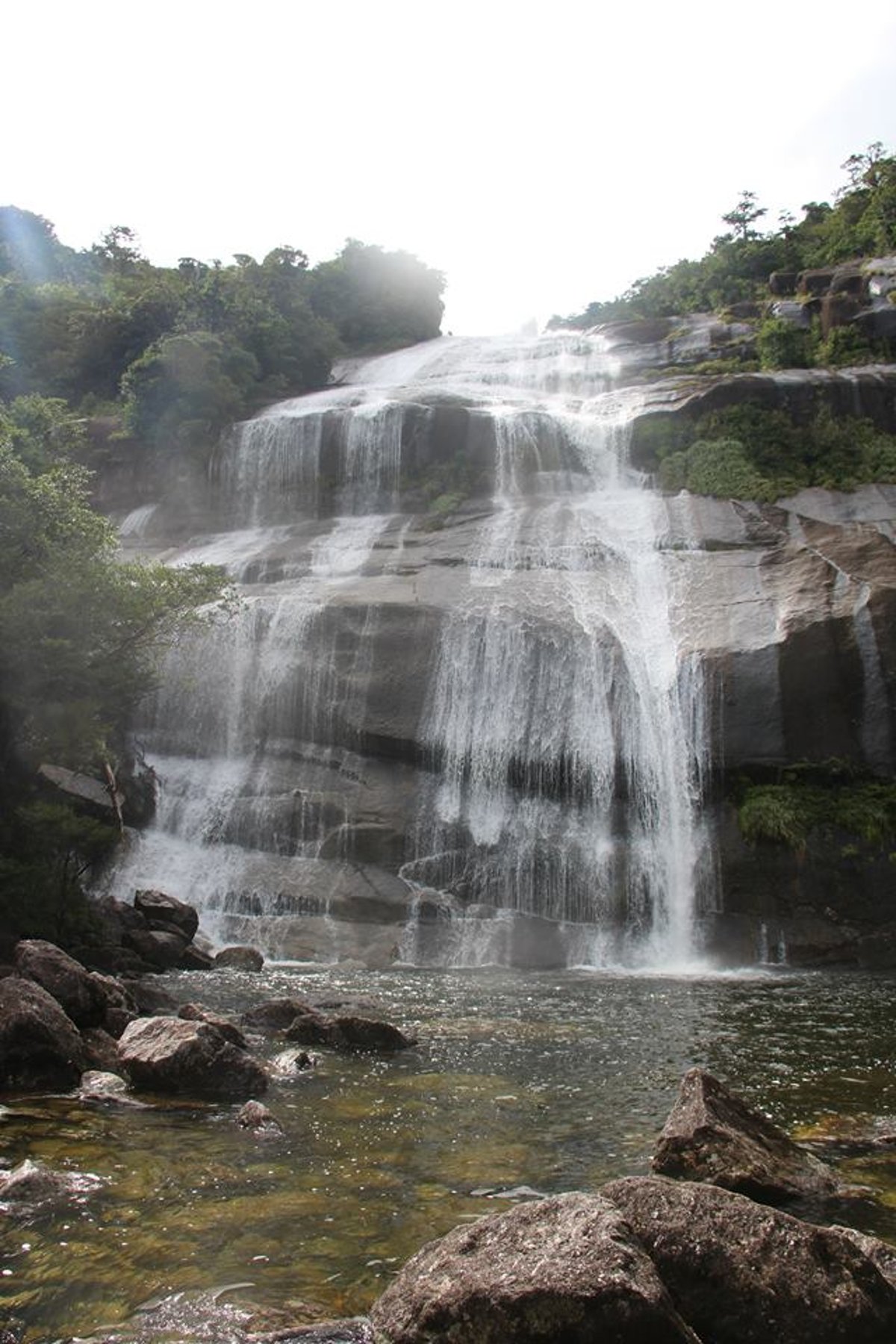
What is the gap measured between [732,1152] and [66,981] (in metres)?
7.86

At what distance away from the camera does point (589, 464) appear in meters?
34.1

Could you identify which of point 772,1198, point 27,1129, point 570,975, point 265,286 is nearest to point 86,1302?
point 27,1129

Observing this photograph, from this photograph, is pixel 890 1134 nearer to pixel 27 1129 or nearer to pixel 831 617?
pixel 27 1129

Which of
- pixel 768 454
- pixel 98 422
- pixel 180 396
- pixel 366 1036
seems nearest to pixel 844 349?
pixel 768 454

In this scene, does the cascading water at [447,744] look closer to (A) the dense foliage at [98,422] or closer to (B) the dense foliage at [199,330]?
(A) the dense foliage at [98,422]

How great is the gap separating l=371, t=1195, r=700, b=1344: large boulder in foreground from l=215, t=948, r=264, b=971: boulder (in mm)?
13545

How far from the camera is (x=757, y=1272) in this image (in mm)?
4855

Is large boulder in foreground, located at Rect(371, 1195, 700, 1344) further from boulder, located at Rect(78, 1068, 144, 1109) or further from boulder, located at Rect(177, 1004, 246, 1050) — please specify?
boulder, located at Rect(177, 1004, 246, 1050)

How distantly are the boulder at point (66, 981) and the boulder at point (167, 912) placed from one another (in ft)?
24.6

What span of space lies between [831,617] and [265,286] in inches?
1574

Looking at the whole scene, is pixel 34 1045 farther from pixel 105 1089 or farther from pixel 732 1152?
pixel 732 1152

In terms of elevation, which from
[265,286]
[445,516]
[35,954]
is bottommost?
[35,954]

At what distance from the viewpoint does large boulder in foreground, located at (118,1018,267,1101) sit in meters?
9.24

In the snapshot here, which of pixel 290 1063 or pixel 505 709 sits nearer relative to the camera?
pixel 290 1063
